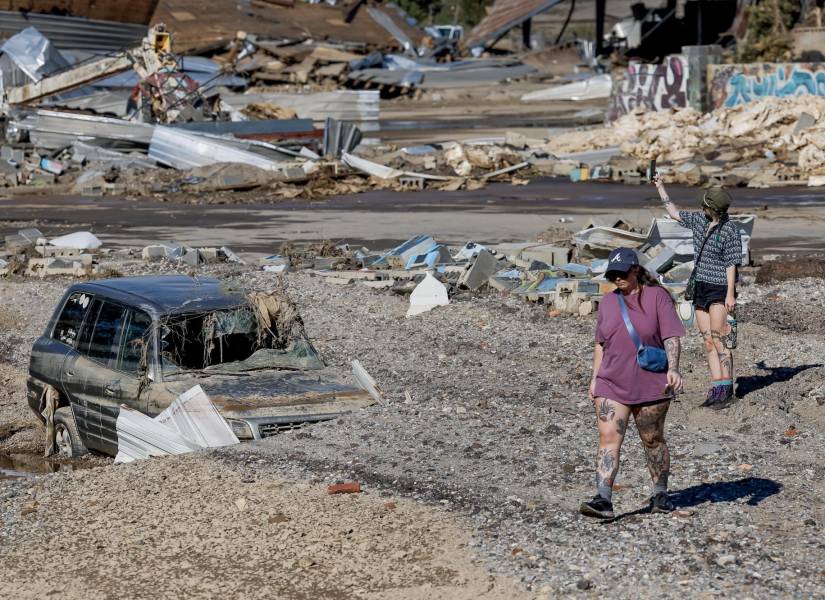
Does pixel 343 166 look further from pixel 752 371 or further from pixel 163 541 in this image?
pixel 163 541

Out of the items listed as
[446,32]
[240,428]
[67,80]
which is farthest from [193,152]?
[446,32]

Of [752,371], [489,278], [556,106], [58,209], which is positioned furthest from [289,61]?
[752,371]

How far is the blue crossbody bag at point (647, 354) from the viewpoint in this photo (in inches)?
281

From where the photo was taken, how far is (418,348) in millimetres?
13820

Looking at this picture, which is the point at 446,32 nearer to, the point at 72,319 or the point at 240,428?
the point at 72,319

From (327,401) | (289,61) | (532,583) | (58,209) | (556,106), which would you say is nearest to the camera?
(532,583)

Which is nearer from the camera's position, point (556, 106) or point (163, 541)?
point (163, 541)

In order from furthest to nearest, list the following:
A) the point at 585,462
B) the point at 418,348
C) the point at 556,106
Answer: the point at 556,106
the point at 418,348
the point at 585,462

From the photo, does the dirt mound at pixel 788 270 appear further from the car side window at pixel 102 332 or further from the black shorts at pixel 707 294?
the car side window at pixel 102 332

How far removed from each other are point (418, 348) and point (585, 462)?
5082mm

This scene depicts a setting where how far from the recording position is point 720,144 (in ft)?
108

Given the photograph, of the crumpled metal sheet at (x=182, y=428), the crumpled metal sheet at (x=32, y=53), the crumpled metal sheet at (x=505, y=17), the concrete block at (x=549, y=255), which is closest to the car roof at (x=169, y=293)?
the crumpled metal sheet at (x=182, y=428)

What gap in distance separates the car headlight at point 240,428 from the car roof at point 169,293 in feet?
3.89

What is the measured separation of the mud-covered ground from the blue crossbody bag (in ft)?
3.24
